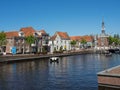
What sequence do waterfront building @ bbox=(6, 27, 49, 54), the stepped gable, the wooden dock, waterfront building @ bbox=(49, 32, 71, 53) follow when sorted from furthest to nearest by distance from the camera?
the stepped gable → waterfront building @ bbox=(49, 32, 71, 53) → waterfront building @ bbox=(6, 27, 49, 54) → the wooden dock

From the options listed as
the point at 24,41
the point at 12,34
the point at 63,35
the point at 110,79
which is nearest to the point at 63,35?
the point at 63,35

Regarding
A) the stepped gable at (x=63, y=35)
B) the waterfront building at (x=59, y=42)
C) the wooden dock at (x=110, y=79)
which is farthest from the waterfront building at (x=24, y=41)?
the wooden dock at (x=110, y=79)

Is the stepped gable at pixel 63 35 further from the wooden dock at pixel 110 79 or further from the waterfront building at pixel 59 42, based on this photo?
the wooden dock at pixel 110 79

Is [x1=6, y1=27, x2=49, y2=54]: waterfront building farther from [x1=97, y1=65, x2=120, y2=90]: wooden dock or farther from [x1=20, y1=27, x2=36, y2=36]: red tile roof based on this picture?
[x1=97, y1=65, x2=120, y2=90]: wooden dock

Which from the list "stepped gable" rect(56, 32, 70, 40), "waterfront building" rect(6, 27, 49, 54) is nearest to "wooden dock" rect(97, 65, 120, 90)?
"waterfront building" rect(6, 27, 49, 54)

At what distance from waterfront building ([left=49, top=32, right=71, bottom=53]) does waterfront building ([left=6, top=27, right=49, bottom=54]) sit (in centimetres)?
1074

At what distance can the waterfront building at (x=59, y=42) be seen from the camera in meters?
149

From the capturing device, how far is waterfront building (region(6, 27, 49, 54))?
113 m

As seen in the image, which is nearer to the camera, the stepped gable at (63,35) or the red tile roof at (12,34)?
the red tile roof at (12,34)

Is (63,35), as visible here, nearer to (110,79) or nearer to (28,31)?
(28,31)

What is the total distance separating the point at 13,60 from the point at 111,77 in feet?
186

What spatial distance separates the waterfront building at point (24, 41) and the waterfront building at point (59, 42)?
10744 mm

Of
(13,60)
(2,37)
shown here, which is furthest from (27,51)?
(13,60)

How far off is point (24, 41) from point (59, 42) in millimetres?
43718
